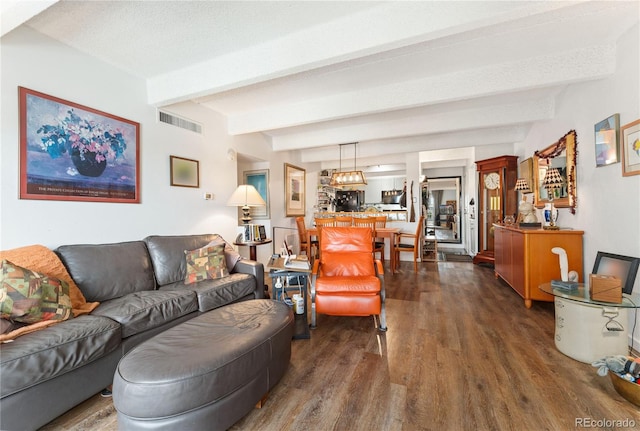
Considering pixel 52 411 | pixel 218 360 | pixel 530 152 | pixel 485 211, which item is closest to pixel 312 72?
pixel 218 360

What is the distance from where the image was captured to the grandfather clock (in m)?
4.89

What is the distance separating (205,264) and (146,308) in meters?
→ 0.82

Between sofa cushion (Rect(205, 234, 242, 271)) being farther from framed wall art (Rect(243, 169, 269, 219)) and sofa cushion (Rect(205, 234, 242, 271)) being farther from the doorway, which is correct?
the doorway

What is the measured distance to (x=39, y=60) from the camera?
2121 millimetres

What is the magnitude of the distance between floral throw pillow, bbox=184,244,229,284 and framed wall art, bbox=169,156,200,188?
99 cm

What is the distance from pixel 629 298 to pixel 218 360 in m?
2.75

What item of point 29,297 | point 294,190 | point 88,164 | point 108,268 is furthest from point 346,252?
point 294,190

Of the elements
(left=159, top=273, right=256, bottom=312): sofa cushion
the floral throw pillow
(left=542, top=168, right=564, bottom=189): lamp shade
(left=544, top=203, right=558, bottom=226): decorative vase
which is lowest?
(left=159, top=273, right=256, bottom=312): sofa cushion

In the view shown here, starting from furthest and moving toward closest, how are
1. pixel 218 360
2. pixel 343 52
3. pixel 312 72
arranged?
pixel 312 72 → pixel 343 52 → pixel 218 360

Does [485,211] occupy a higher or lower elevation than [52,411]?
higher

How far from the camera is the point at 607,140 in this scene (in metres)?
2.36

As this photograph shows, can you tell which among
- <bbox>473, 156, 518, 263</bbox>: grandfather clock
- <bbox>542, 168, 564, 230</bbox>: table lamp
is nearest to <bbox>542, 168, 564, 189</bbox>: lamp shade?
<bbox>542, 168, 564, 230</bbox>: table lamp

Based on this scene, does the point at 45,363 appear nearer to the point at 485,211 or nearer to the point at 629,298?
the point at 629,298

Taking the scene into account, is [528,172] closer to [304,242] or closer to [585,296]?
[585,296]
